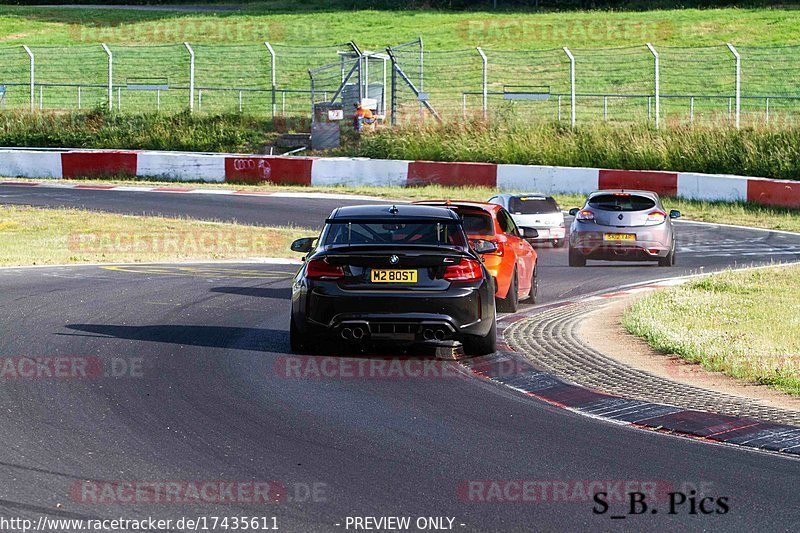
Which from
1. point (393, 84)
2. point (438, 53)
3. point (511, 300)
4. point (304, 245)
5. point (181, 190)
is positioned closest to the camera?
point (304, 245)

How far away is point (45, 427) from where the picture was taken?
8.80 m

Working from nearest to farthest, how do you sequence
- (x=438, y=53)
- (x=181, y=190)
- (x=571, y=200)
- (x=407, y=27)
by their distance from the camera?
1. (x=571, y=200)
2. (x=181, y=190)
3. (x=438, y=53)
4. (x=407, y=27)

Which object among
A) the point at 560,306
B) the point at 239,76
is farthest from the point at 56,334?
the point at 239,76

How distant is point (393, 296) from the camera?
38.3 ft

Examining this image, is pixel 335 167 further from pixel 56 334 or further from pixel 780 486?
pixel 780 486

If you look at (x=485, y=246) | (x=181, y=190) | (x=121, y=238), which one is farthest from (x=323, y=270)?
(x=181, y=190)

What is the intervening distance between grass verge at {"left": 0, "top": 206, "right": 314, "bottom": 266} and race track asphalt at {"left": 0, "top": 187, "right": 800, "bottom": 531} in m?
8.45

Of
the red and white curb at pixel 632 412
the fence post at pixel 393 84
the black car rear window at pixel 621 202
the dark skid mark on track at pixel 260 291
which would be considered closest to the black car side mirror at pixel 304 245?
the red and white curb at pixel 632 412

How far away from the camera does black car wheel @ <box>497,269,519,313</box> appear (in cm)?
1578

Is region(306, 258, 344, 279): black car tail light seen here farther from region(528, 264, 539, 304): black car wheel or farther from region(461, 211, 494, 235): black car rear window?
region(528, 264, 539, 304): black car wheel

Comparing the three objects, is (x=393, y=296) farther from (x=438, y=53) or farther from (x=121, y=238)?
(x=438, y=53)

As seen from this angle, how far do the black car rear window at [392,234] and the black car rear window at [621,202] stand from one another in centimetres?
915

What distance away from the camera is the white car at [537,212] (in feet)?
80.5

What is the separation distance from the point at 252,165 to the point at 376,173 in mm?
3692
